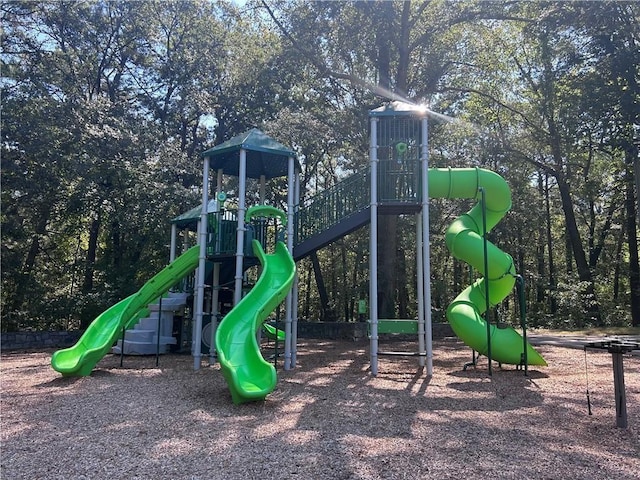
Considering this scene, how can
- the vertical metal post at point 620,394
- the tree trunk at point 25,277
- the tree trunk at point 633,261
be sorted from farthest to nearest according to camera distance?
the tree trunk at point 633,261, the tree trunk at point 25,277, the vertical metal post at point 620,394

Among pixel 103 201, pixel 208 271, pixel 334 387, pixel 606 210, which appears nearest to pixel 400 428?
pixel 334 387

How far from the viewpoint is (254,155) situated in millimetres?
11953

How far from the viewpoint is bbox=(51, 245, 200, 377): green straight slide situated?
29.8ft

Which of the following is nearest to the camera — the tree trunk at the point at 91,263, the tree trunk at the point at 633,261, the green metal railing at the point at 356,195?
the green metal railing at the point at 356,195

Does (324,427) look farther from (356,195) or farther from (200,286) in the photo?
(356,195)

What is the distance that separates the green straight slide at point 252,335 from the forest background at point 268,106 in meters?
8.76

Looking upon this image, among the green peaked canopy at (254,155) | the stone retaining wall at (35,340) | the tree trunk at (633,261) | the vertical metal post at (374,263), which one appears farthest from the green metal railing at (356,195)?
the tree trunk at (633,261)

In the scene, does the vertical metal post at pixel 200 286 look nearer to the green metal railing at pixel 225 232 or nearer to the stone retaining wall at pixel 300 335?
the green metal railing at pixel 225 232

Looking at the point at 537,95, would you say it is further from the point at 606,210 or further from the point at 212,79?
the point at 212,79

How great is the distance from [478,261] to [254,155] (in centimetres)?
564

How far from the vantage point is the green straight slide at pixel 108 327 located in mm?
9078

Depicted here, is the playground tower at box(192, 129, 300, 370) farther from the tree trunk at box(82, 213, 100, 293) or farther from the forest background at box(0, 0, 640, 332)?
the tree trunk at box(82, 213, 100, 293)

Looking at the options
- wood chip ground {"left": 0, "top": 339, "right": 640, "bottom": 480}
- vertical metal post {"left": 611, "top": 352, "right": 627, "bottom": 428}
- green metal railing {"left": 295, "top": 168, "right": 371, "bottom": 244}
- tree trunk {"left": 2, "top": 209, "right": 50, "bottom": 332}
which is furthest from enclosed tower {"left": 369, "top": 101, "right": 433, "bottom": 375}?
tree trunk {"left": 2, "top": 209, "right": 50, "bottom": 332}

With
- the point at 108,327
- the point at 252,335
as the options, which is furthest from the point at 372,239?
the point at 108,327
